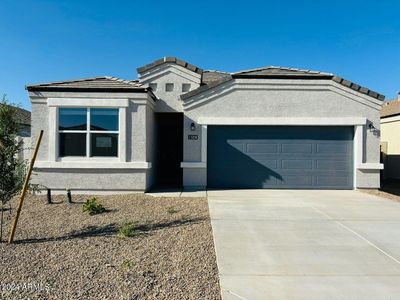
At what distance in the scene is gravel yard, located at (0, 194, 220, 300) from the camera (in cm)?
396

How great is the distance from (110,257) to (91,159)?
20.1 feet

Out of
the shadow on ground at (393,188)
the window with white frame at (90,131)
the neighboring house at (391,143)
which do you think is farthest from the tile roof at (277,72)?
the neighboring house at (391,143)

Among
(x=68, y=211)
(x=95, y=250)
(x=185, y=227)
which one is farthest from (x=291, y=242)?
(x=68, y=211)

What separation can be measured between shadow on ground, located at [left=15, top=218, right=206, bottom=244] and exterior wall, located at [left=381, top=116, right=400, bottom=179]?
14.1 m

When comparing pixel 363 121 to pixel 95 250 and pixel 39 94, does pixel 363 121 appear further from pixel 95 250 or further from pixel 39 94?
pixel 39 94

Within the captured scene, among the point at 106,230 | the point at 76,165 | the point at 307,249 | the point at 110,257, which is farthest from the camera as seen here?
the point at 76,165

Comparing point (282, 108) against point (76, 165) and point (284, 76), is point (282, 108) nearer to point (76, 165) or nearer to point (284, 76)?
point (284, 76)

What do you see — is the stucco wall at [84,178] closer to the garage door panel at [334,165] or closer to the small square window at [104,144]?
the small square window at [104,144]

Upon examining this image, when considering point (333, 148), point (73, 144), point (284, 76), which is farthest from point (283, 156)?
point (73, 144)

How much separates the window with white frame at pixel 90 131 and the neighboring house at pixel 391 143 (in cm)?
1469

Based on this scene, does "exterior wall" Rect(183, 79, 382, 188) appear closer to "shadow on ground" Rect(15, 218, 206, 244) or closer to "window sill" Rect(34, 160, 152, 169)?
"window sill" Rect(34, 160, 152, 169)

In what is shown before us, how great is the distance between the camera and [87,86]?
10641mm

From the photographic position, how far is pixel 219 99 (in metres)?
12.2

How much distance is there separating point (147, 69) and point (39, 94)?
4.46 m
